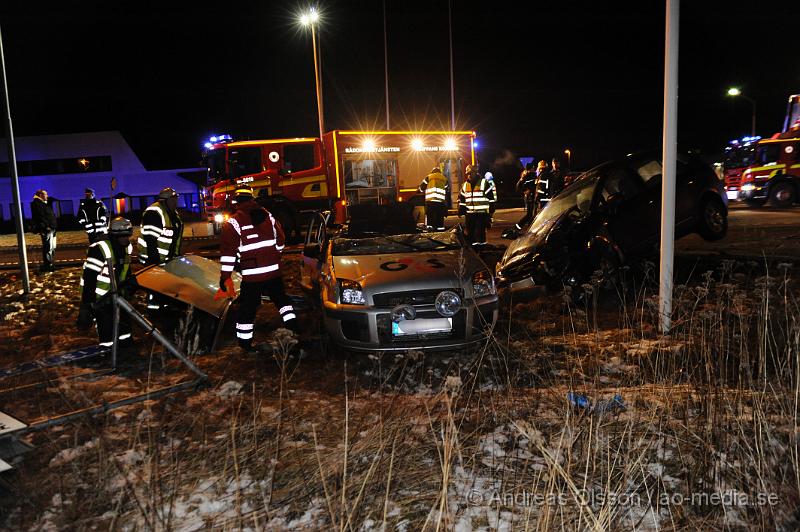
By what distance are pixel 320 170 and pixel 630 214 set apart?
9.95 metres

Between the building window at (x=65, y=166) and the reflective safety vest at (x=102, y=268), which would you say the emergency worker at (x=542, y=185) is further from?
the building window at (x=65, y=166)

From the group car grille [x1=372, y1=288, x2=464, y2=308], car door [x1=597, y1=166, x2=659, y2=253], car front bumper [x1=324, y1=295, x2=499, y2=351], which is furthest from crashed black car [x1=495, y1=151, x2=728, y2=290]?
car grille [x1=372, y1=288, x2=464, y2=308]

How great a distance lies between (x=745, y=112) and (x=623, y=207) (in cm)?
4701

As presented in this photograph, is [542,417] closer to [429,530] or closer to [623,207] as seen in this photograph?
[429,530]

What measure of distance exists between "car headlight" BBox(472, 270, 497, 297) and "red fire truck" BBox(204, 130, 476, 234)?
10218mm

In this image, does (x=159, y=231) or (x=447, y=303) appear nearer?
(x=447, y=303)

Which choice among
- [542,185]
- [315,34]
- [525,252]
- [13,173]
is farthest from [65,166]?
[525,252]

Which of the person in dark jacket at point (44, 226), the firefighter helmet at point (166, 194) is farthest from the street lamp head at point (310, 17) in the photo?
the firefighter helmet at point (166, 194)

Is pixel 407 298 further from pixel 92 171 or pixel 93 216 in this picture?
pixel 92 171

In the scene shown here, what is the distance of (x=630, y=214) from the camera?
772 cm

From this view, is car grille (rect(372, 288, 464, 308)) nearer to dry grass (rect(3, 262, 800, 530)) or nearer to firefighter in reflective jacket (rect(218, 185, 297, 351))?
dry grass (rect(3, 262, 800, 530))

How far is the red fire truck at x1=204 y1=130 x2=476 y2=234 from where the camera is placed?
621 inches

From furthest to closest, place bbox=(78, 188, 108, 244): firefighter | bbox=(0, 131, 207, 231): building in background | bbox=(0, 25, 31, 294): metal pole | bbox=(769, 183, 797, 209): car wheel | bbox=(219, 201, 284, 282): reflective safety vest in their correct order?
1. bbox=(0, 131, 207, 231): building in background
2. bbox=(769, 183, 797, 209): car wheel
3. bbox=(78, 188, 108, 244): firefighter
4. bbox=(0, 25, 31, 294): metal pole
5. bbox=(219, 201, 284, 282): reflective safety vest

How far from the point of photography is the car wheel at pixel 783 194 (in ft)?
61.9
